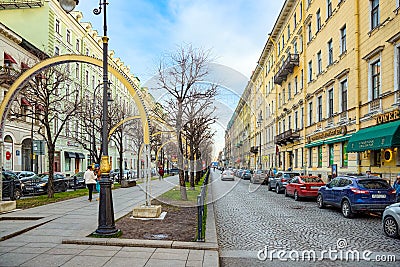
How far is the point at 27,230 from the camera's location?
943cm

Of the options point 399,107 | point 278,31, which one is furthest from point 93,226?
point 278,31

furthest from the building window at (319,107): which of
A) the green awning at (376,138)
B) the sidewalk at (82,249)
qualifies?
the sidewalk at (82,249)

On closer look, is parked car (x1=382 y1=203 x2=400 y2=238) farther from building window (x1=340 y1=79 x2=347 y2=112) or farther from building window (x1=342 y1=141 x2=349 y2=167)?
building window (x1=340 y1=79 x2=347 y2=112)

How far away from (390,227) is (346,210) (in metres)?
3.96

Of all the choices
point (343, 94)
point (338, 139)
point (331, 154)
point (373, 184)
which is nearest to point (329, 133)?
point (331, 154)

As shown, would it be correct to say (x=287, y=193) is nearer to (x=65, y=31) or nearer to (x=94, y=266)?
(x=94, y=266)

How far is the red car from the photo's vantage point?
63.7 feet

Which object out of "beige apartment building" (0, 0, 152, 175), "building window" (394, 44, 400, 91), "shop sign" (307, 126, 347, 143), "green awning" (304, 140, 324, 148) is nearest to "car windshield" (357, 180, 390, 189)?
"building window" (394, 44, 400, 91)

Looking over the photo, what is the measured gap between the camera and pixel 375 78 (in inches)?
791

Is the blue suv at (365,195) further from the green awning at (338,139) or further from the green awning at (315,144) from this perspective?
the green awning at (315,144)

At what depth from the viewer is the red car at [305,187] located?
1942cm

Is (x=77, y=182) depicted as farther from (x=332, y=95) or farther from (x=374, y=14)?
(x=374, y=14)

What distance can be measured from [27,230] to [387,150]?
16126mm

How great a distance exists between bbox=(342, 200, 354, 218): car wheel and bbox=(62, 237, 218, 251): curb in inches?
284
